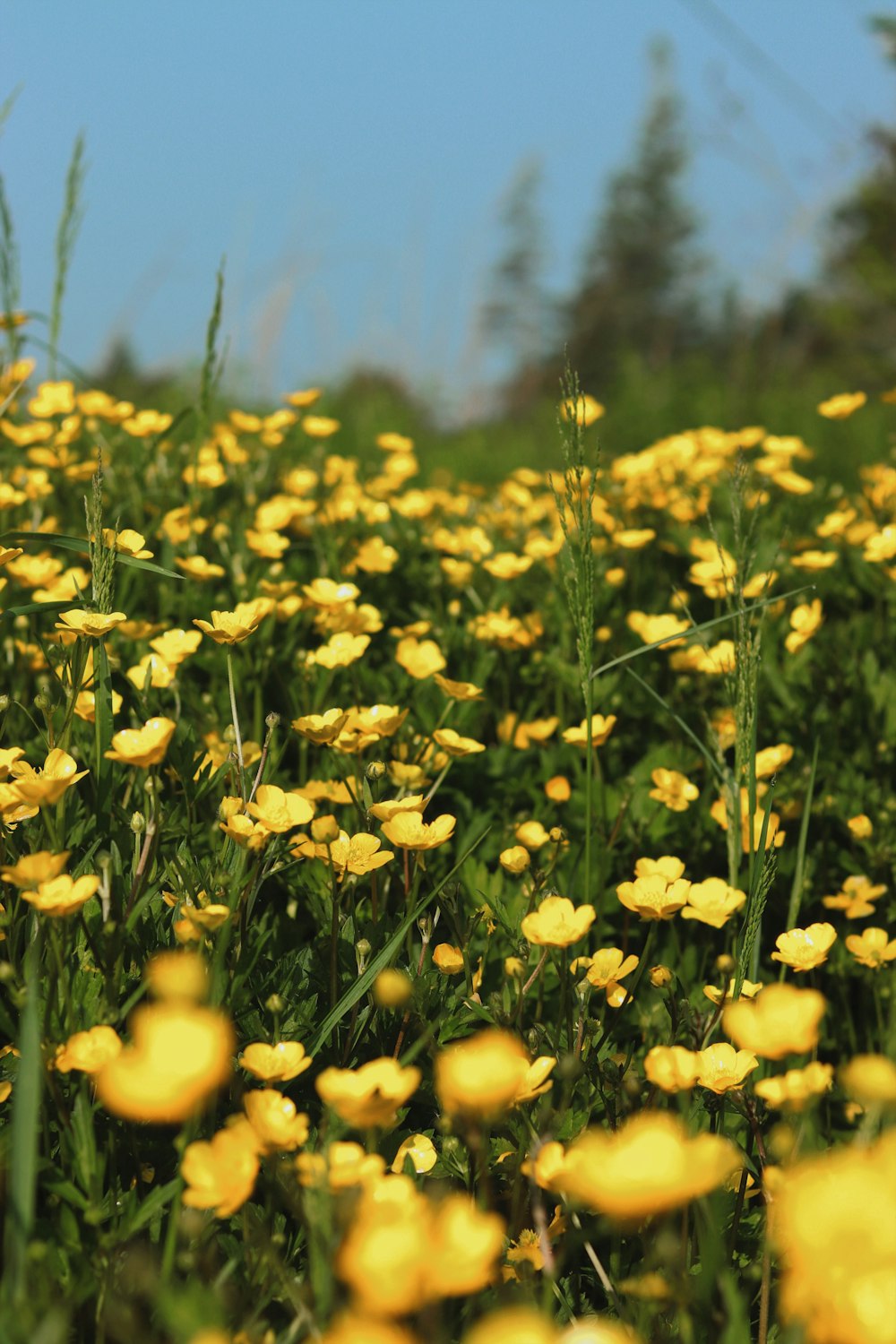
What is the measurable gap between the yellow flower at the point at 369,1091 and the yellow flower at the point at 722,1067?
35cm

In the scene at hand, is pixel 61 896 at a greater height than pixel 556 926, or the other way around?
pixel 61 896

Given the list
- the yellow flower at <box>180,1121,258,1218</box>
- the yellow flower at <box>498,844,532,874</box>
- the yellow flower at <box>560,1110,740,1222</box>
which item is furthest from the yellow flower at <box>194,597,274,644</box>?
the yellow flower at <box>560,1110,740,1222</box>

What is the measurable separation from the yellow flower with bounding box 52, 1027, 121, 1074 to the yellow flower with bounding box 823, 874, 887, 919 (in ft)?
4.15

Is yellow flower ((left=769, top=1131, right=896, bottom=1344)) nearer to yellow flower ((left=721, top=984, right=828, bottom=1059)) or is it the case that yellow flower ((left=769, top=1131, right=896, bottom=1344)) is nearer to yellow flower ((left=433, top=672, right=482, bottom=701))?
yellow flower ((left=721, top=984, right=828, bottom=1059))

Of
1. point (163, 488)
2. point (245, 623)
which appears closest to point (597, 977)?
point (245, 623)

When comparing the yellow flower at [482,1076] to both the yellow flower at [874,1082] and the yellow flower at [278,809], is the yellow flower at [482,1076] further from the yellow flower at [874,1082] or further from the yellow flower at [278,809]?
the yellow flower at [278,809]

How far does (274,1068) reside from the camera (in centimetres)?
127

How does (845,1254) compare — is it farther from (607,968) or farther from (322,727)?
(322,727)

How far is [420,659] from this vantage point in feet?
7.35

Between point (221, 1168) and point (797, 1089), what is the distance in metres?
0.55

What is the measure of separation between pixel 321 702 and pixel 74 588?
50cm

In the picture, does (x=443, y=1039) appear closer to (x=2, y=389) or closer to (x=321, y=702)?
(x=321, y=702)

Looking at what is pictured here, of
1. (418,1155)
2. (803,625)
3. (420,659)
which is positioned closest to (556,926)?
(418,1155)

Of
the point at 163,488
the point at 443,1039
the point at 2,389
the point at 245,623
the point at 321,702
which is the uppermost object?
the point at 2,389
